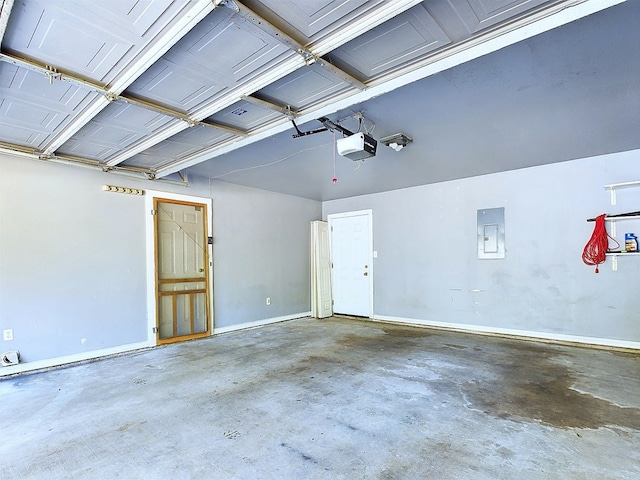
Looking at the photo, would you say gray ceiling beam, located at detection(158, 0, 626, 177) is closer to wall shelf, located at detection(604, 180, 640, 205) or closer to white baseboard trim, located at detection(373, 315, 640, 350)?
wall shelf, located at detection(604, 180, 640, 205)

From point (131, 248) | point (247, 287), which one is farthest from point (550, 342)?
point (131, 248)

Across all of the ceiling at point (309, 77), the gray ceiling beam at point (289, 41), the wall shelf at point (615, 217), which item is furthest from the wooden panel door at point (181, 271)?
the wall shelf at point (615, 217)

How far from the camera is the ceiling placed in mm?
1802

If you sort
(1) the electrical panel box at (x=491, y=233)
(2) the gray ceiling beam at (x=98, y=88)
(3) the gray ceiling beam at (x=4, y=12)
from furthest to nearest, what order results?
(1) the electrical panel box at (x=491, y=233)
(2) the gray ceiling beam at (x=98, y=88)
(3) the gray ceiling beam at (x=4, y=12)

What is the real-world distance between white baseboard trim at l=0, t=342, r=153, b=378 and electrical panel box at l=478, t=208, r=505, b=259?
202 inches

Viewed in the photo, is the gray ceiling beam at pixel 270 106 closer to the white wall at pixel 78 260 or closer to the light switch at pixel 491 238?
the white wall at pixel 78 260

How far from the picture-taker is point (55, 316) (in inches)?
155

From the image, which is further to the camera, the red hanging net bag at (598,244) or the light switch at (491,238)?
the light switch at (491,238)

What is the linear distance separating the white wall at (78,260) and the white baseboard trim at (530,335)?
3.21m

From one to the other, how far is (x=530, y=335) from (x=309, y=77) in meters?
4.74

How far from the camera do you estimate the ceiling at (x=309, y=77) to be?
1.80m

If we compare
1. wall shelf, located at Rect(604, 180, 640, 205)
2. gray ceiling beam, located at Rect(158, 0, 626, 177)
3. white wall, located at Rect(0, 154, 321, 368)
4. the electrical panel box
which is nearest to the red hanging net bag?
wall shelf, located at Rect(604, 180, 640, 205)

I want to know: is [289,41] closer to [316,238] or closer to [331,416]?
[331,416]

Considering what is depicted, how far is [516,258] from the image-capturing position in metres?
5.06
